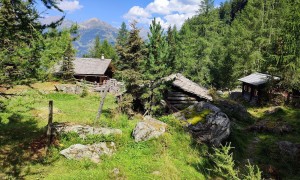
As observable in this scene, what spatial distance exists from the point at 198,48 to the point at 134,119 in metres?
34.2

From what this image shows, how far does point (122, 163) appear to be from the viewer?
14.9m

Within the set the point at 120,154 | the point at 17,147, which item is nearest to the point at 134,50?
the point at 120,154

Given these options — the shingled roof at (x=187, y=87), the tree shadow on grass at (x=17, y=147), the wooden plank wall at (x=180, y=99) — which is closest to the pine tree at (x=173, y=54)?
the shingled roof at (x=187, y=87)

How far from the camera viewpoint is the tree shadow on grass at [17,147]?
44.2 feet

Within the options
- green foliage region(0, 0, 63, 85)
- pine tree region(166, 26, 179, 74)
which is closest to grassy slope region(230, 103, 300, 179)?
pine tree region(166, 26, 179, 74)

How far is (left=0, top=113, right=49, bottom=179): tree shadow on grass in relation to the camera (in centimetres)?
1348

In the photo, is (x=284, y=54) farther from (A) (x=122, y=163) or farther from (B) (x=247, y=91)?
(A) (x=122, y=163)

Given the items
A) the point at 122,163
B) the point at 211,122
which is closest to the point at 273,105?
the point at 211,122

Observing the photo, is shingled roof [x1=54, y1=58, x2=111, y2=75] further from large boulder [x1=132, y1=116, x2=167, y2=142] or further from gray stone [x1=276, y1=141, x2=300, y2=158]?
gray stone [x1=276, y1=141, x2=300, y2=158]

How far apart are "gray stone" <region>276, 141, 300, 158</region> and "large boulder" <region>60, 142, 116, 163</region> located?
1193 centimetres

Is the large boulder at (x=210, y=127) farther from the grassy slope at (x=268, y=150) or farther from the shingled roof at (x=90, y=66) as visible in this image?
the shingled roof at (x=90, y=66)

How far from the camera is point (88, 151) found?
15461 millimetres

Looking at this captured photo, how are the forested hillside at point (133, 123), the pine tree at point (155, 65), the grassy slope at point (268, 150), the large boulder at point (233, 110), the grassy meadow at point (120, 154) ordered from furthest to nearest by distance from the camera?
the large boulder at point (233, 110)
the pine tree at point (155, 65)
the grassy slope at point (268, 150)
the grassy meadow at point (120, 154)
the forested hillside at point (133, 123)

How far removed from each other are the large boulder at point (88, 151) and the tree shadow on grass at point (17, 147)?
176 centimetres
